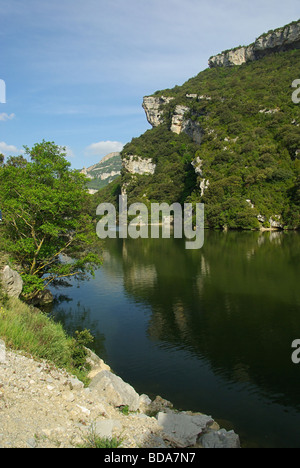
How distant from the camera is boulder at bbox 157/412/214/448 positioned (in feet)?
29.3

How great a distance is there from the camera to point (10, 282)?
58.1 ft

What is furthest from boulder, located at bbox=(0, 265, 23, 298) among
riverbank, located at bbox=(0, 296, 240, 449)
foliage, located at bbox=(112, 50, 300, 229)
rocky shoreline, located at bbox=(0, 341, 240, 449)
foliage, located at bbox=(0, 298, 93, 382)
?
foliage, located at bbox=(112, 50, 300, 229)

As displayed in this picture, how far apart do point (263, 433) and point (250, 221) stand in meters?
67.1

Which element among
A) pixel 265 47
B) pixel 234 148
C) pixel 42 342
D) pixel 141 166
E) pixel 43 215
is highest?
pixel 265 47

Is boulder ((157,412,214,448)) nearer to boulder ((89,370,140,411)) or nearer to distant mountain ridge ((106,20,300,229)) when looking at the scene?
boulder ((89,370,140,411))

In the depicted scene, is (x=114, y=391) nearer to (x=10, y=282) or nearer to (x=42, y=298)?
A: (x=10, y=282)

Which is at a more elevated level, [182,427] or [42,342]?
[42,342]

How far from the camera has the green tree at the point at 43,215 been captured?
21.8m

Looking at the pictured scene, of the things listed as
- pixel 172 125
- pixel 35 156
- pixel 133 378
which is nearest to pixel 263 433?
pixel 133 378

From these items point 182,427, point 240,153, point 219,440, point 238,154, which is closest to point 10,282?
point 182,427

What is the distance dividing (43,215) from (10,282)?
6.45 meters

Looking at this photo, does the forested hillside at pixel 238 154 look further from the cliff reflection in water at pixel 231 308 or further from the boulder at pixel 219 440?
the boulder at pixel 219 440

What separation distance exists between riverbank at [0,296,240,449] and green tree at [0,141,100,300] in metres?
12.4
